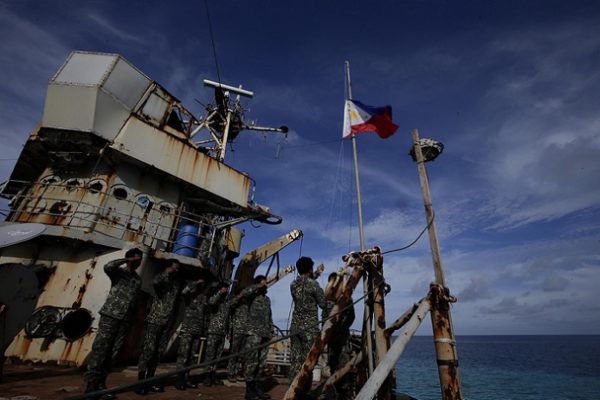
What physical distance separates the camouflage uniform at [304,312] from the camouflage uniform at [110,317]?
285cm

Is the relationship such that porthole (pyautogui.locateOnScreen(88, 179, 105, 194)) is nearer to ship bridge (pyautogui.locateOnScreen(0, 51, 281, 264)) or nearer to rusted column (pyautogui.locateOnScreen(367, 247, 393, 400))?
ship bridge (pyautogui.locateOnScreen(0, 51, 281, 264))

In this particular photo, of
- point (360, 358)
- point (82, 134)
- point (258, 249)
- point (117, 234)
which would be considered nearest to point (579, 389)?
point (258, 249)

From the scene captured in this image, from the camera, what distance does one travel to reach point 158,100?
12.0 metres

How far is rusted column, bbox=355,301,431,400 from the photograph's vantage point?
10.1ft

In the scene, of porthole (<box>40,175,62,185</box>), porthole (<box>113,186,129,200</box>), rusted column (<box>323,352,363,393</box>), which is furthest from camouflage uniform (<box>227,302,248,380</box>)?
porthole (<box>40,175,62,185</box>)

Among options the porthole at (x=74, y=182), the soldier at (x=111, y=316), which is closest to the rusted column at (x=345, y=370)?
the soldier at (x=111, y=316)

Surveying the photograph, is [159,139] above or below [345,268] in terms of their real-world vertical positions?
above

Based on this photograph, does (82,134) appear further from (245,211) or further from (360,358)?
(360,358)

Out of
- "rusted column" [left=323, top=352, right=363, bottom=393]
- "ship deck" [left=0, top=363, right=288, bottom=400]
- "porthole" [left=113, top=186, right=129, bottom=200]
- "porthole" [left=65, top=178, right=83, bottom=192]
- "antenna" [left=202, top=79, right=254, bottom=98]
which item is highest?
"antenna" [left=202, top=79, right=254, bottom=98]

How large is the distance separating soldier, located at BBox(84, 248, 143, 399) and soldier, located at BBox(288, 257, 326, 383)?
9.22 feet

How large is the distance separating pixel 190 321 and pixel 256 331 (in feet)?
5.79

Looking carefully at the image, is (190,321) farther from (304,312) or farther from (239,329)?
(304,312)

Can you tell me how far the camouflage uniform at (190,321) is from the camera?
21.0 feet

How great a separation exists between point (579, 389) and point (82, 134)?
5550cm
